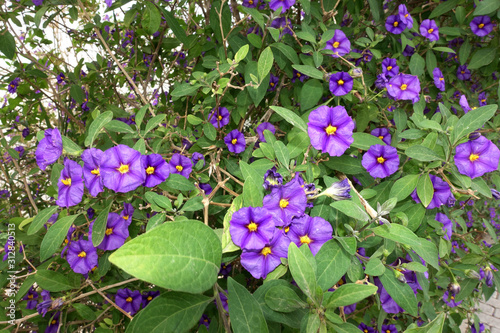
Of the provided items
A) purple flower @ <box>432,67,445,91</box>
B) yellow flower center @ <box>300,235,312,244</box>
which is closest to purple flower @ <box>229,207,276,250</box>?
yellow flower center @ <box>300,235,312,244</box>

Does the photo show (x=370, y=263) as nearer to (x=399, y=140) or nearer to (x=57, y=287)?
(x=399, y=140)

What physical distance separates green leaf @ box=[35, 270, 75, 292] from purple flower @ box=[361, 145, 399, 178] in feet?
3.70

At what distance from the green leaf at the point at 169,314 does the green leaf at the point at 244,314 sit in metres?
0.07

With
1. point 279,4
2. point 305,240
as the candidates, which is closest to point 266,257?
point 305,240

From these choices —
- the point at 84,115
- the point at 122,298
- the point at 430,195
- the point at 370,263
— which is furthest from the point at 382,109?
the point at 84,115

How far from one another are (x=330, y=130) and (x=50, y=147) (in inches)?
32.8

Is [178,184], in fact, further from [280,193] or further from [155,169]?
[280,193]

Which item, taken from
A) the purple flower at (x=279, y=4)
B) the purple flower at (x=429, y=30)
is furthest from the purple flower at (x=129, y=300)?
the purple flower at (x=429, y=30)

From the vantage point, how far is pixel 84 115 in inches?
79.9

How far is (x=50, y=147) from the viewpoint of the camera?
33.0 inches

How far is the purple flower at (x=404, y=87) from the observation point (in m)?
1.17

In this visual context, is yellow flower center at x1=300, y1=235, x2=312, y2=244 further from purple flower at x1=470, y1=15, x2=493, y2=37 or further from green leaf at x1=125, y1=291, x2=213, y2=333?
purple flower at x1=470, y1=15, x2=493, y2=37

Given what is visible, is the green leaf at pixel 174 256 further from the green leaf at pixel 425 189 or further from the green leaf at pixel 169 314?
the green leaf at pixel 425 189

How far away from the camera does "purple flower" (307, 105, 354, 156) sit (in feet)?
2.86
